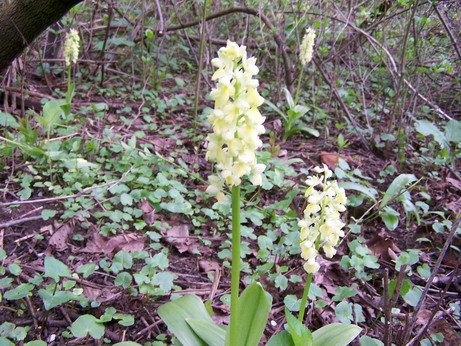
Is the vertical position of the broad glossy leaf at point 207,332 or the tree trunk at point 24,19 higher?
the tree trunk at point 24,19

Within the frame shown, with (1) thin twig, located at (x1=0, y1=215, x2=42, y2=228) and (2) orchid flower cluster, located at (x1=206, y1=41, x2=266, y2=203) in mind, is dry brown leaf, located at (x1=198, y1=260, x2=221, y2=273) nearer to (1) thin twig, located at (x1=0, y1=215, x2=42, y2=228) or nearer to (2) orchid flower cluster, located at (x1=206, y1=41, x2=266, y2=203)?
(1) thin twig, located at (x1=0, y1=215, x2=42, y2=228)

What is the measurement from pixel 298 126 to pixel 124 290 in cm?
314

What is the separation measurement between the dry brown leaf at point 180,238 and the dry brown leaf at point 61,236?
2.02 feet

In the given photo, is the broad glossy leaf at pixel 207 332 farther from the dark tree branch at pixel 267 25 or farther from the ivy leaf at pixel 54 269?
the dark tree branch at pixel 267 25

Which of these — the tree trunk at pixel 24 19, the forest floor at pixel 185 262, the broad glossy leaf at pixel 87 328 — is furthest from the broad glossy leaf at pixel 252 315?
the tree trunk at pixel 24 19

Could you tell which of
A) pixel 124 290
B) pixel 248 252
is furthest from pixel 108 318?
pixel 248 252

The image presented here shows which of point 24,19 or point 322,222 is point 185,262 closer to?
point 322,222

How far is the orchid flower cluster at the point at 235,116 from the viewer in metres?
1.24

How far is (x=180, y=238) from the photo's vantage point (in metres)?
2.54

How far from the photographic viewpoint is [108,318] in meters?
1.78

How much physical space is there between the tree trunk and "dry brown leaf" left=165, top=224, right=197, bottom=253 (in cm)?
154

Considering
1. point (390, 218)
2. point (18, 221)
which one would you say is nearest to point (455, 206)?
point (390, 218)

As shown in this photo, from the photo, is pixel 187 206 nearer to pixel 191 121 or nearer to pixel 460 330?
pixel 460 330

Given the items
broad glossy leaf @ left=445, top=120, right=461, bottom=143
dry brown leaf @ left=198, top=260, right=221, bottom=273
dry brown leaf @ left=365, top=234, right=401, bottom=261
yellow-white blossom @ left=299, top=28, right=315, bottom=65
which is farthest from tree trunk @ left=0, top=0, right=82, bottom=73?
broad glossy leaf @ left=445, top=120, right=461, bottom=143
